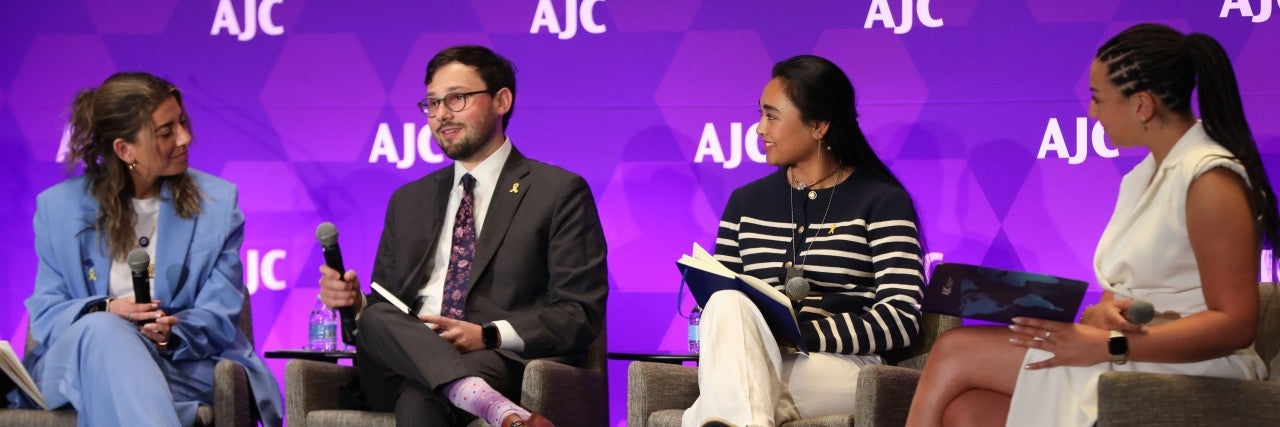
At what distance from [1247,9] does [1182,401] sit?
2488 millimetres

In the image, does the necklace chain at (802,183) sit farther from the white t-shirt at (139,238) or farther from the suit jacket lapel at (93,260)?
the suit jacket lapel at (93,260)

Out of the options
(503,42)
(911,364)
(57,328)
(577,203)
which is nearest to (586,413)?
(577,203)

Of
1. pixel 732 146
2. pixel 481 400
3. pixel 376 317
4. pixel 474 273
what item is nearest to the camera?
pixel 481 400

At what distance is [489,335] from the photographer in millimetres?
3676

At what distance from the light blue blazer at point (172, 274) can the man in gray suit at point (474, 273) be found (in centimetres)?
42

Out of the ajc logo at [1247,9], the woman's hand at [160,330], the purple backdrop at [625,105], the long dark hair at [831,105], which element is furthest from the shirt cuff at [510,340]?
the ajc logo at [1247,9]

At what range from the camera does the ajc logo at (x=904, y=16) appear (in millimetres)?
4914

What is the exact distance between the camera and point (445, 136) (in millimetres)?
4117

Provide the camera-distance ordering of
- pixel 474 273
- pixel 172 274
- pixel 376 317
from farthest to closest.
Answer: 1. pixel 172 274
2. pixel 474 273
3. pixel 376 317

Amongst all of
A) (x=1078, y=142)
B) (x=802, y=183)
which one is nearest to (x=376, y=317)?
(x=802, y=183)

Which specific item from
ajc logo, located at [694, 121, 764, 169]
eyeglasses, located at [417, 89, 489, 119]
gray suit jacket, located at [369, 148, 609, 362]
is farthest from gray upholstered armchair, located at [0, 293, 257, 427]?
ajc logo, located at [694, 121, 764, 169]

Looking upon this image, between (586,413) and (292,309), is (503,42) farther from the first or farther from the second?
(586,413)

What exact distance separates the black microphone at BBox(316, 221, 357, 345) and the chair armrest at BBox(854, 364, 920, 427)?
4.42 ft

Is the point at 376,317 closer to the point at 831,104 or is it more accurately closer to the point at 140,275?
the point at 140,275
